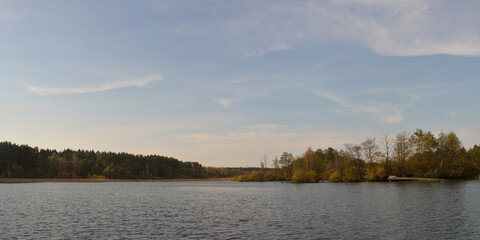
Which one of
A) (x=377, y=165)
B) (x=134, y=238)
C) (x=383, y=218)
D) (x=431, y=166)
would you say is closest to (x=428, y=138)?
(x=431, y=166)

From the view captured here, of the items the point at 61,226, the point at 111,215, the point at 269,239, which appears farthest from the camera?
the point at 111,215

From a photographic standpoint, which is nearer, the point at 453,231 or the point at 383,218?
the point at 453,231

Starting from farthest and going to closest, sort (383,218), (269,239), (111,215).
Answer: (111,215) → (383,218) → (269,239)

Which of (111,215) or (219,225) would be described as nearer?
(219,225)

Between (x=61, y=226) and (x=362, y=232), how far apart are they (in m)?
32.9

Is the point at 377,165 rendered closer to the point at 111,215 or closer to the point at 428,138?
the point at 428,138

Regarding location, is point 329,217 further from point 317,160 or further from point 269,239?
point 317,160

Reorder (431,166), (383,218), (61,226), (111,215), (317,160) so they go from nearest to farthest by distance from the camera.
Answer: (61,226) < (383,218) < (111,215) < (431,166) < (317,160)

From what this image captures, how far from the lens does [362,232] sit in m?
33.4

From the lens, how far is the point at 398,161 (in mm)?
154000

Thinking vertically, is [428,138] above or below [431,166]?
above

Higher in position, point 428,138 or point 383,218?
point 428,138

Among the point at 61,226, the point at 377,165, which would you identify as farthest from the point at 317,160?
the point at 61,226

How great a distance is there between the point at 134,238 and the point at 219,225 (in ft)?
33.9
